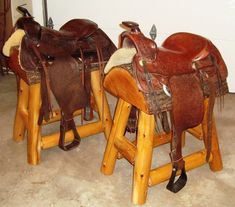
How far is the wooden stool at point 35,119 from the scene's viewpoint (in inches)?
71.2

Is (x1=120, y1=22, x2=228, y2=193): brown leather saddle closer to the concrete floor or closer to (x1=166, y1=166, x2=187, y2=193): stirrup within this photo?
(x1=166, y1=166, x2=187, y2=193): stirrup

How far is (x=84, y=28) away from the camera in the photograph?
192 cm

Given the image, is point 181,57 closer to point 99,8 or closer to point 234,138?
point 234,138

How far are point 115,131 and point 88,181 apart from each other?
30 centimetres

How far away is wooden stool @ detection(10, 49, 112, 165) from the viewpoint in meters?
1.81

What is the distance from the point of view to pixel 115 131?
5.65 feet

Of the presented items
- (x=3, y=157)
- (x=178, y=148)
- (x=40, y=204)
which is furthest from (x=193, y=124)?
(x=3, y=157)

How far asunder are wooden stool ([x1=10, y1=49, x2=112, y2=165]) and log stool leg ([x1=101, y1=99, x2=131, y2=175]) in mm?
287

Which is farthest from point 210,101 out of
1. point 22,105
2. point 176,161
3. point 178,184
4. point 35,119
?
point 22,105

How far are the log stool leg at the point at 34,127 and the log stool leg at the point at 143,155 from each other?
24.1 inches

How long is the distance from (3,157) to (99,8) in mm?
1578

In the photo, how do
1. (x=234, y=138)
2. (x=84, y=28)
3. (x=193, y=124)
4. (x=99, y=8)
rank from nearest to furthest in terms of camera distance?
(x=193, y=124), (x=84, y=28), (x=234, y=138), (x=99, y=8)

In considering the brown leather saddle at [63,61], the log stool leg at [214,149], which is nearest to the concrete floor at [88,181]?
the log stool leg at [214,149]

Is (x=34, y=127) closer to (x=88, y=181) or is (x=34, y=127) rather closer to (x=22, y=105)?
(x=22, y=105)
